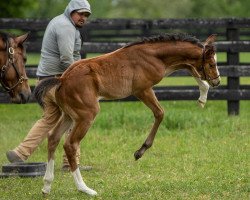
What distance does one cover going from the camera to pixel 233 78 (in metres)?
14.8

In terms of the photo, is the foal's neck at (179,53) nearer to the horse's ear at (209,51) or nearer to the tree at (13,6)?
the horse's ear at (209,51)

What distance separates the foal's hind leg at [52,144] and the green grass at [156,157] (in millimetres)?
138

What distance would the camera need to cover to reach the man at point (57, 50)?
962cm

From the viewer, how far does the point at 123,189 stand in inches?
345

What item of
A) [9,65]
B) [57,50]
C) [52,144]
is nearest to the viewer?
[52,144]

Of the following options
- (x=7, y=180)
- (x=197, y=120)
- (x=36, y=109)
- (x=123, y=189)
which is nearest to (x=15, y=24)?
(x=36, y=109)

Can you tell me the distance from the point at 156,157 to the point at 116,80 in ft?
8.32

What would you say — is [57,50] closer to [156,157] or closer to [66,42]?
[66,42]

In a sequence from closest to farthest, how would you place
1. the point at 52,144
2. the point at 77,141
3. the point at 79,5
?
the point at 77,141, the point at 52,144, the point at 79,5

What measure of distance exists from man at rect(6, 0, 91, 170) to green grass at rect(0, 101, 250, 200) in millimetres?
504

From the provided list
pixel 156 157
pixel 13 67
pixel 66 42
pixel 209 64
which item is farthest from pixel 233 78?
pixel 13 67

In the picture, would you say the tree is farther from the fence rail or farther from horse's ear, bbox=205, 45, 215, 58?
horse's ear, bbox=205, 45, 215, 58

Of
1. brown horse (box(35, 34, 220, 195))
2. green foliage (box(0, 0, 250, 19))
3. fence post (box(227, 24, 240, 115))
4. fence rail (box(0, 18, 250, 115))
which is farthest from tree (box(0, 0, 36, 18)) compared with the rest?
brown horse (box(35, 34, 220, 195))

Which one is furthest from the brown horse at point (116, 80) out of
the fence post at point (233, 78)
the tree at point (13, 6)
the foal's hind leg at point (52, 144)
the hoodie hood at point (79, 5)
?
the tree at point (13, 6)
